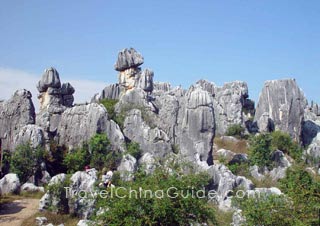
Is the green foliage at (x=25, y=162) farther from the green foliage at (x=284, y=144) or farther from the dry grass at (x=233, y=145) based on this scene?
the green foliage at (x=284, y=144)

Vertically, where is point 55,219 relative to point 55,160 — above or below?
below

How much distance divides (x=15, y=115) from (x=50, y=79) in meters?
4.42

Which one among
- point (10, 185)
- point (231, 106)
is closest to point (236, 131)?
point (231, 106)

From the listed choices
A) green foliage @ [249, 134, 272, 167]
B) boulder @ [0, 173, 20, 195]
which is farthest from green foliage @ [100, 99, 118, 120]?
boulder @ [0, 173, 20, 195]

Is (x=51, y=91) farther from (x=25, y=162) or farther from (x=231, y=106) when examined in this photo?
(x=231, y=106)

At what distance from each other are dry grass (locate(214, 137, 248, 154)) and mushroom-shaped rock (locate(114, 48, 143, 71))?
852 cm

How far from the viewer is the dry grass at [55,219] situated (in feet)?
46.2

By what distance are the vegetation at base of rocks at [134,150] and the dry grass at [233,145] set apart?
11039 mm

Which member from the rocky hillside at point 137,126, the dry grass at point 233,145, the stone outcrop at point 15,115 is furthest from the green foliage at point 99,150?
the dry grass at point 233,145

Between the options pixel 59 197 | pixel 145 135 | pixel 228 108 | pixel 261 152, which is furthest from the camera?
pixel 228 108

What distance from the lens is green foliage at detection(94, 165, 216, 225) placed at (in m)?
9.16

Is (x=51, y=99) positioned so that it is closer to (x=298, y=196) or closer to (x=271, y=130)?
(x=271, y=130)

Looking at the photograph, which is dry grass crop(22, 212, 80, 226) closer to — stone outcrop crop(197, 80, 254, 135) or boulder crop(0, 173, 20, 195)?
boulder crop(0, 173, 20, 195)

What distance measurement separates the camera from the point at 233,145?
1300 inches
